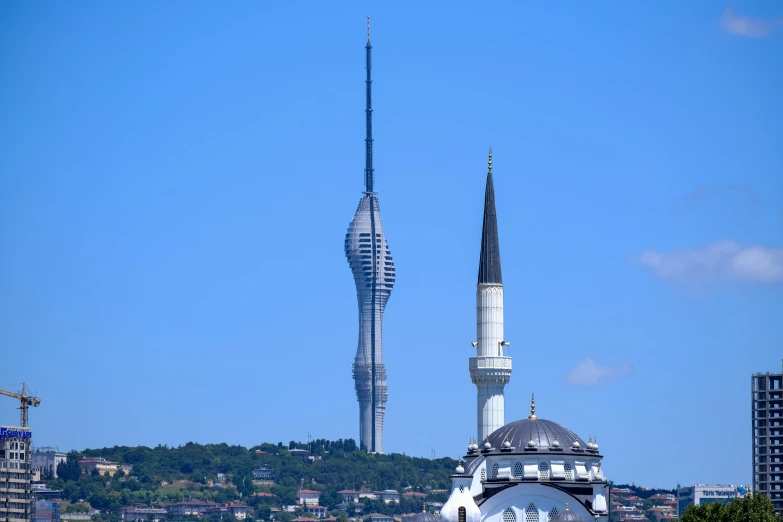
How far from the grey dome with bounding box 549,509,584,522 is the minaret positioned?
23735 mm

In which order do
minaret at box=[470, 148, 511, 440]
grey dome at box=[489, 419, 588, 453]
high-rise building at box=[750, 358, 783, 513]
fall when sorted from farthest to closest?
high-rise building at box=[750, 358, 783, 513]
minaret at box=[470, 148, 511, 440]
grey dome at box=[489, 419, 588, 453]

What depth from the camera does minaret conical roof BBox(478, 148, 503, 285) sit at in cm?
14412

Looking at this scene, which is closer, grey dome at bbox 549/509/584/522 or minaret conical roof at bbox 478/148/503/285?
grey dome at bbox 549/509/584/522

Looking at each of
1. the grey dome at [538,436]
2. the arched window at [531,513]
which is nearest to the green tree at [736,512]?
the grey dome at [538,436]

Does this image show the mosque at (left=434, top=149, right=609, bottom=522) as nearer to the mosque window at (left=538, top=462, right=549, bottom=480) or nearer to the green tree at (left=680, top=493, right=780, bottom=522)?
the mosque window at (left=538, top=462, right=549, bottom=480)

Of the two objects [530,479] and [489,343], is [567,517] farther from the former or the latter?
[489,343]

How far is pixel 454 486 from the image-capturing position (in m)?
121

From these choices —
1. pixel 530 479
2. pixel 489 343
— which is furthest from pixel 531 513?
pixel 489 343

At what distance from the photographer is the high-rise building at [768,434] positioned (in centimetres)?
19325

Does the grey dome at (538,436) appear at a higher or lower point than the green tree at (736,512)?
higher

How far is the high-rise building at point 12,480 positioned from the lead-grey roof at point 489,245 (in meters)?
66.6

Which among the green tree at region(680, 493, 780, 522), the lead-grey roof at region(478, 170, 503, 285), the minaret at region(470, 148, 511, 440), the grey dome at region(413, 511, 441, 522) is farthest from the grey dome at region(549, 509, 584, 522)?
the lead-grey roof at region(478, 170, 503, 285)

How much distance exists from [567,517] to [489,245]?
111ft

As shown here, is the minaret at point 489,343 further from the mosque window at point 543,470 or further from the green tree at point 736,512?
the mosque window at point 543,470
